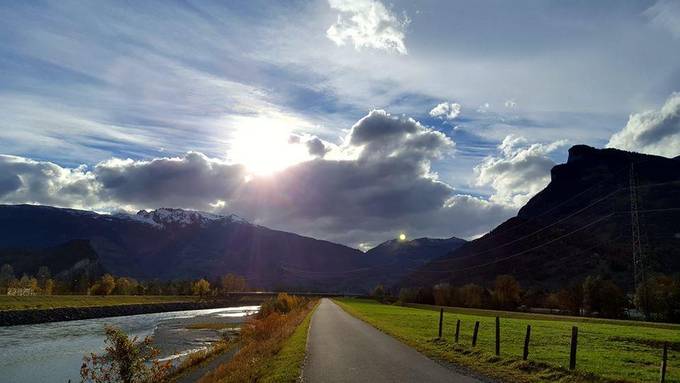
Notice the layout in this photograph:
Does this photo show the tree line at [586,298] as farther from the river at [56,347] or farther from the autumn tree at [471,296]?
the river at [56,347]

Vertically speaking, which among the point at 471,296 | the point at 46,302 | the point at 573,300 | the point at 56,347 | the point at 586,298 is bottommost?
the point at 56,347

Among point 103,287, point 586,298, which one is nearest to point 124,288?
point 103,287

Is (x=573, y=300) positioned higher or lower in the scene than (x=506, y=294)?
lower

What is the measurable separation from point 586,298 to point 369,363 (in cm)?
9620

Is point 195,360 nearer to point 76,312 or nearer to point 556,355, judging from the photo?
point 556,355

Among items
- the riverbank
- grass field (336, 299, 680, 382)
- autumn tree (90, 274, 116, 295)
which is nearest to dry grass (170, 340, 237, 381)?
grass field (336, 299, 680, 382)

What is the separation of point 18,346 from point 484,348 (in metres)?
49.6

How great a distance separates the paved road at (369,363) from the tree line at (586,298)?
73.0 meters

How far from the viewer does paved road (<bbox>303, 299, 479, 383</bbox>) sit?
63.9 ft

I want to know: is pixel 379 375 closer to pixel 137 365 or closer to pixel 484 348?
pixel 484 348

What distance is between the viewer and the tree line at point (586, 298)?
281 feet

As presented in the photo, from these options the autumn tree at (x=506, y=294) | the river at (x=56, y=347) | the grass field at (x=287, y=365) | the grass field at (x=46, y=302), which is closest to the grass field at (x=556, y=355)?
the grass field at (x=287, y=365)

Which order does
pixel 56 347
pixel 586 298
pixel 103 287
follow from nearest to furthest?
1. pixel 56 347
2. pixel 586 298
3. pixel 103 287

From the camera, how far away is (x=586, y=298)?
104 metres
